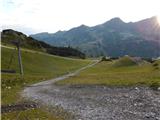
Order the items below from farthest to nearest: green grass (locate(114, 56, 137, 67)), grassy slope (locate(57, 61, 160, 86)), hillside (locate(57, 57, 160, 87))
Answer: green grass (locate(114, 56, 137, 67))
grassy slope (locate(57, 61, 160, 86))
hillside (locate(57, 57, 160, 87))

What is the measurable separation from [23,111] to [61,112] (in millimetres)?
3843

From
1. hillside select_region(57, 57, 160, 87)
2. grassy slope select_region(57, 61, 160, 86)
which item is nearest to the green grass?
hillside select_region(57, 57, 160, 87)

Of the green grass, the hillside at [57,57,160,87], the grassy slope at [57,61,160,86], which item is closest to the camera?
the hillside at [57,57,160,87]

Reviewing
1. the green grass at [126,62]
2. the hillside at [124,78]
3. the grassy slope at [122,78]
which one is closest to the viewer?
the hillside at [124,78]

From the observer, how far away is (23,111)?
104ft

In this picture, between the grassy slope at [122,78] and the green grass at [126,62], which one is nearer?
the grassy slope at [122,78]

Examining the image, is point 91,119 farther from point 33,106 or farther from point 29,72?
point 29,72

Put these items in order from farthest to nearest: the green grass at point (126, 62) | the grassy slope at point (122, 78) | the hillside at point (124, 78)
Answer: the green grass at point (126, 62), the grassy slope at point (122, 78), the hillside at point (124, 78)

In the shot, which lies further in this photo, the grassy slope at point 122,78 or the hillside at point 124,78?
the grassy slope at point 122,78

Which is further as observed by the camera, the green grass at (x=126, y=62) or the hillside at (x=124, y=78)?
the green grass at (x=126, y=62)

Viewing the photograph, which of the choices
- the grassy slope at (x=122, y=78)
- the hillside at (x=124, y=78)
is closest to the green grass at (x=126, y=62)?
the hillside at (x=124, y=78)

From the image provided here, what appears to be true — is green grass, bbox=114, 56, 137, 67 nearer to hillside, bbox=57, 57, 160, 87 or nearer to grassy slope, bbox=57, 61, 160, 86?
hillside, bbox=57, 57, 160, 87

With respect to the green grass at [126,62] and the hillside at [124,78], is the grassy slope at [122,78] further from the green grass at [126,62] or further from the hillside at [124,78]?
the green grass at [126,62]

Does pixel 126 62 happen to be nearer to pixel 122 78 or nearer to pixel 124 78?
pixel 122 78
